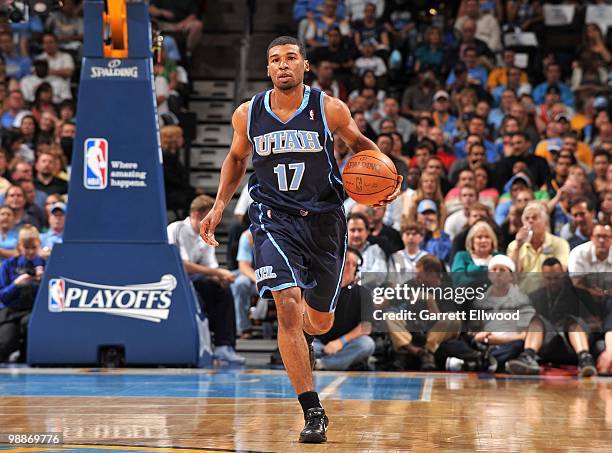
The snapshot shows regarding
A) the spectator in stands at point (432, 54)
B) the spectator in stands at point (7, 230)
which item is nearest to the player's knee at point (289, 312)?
the spectator in stands at point (7, 230)

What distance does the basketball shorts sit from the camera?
5719 millimetres

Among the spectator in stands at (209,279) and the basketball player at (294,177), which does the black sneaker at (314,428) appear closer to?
the basketball player at (294,177)

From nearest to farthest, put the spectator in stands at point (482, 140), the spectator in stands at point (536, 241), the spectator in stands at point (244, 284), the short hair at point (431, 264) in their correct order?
the short hair at point (431, 264)
the spectator in stands at point (536, 241)
the spectator in stands at point (244, 284)
the spectator in stands at point (482, 140)

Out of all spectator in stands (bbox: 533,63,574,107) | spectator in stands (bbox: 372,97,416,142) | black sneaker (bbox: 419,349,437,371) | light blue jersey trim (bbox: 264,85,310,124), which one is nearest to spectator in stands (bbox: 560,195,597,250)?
black sneaker (bbox: 419,349,437,371)

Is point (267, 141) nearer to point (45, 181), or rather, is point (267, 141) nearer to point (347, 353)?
point (347, 353)

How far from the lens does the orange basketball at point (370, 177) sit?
240 inches

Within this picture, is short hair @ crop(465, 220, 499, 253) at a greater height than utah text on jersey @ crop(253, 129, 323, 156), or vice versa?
utah text on jersey @ crop(253, 129, 323, 156)

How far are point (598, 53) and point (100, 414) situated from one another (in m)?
11.7

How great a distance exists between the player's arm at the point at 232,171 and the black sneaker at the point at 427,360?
4421 millimetres

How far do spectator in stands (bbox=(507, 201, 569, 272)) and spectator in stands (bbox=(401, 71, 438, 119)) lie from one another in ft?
15.6

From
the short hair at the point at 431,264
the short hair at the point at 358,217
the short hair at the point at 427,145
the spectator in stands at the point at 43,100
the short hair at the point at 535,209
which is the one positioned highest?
the spectator in stands at the point at 43,100

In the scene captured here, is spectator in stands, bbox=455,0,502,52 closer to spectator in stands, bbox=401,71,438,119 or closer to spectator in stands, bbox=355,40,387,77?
spectator in stands, bbox=401,71,438,119

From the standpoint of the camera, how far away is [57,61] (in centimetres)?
1569

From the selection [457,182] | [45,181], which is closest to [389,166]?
[457,182]
